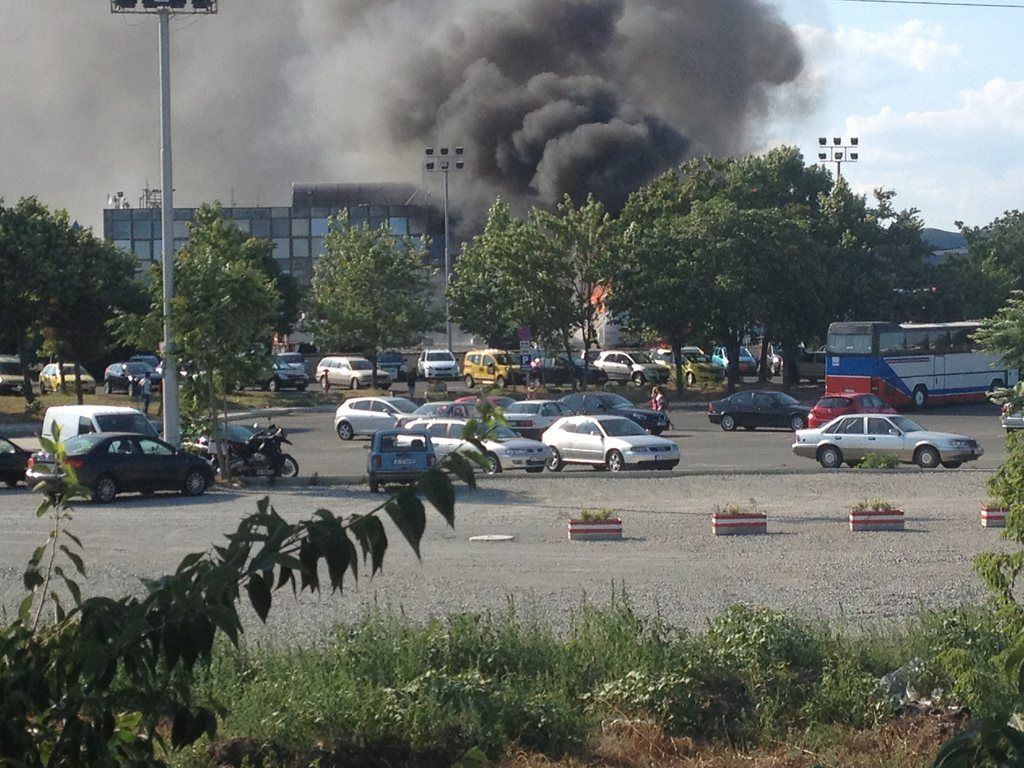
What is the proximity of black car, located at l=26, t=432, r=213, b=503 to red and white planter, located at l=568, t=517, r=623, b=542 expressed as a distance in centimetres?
937

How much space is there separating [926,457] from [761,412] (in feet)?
41.7

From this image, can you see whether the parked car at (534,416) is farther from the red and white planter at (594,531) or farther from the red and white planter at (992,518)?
the red and white planter at (992,518)

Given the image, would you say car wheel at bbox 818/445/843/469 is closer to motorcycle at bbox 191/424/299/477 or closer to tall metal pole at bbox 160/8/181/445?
motorcycle at bbox 191/424/299/477

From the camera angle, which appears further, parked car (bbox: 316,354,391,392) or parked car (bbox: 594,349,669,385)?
parked car (bbox: 594,349,669,385)

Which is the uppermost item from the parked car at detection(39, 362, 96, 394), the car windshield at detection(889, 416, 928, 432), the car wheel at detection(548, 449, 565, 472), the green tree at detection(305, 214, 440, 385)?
the green tree at detection(305, 214, 440, 385)

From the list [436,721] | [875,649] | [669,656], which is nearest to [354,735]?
[436,721]

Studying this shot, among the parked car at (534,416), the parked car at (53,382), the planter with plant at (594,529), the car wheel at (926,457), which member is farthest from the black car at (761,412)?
the parked car at (53,382)

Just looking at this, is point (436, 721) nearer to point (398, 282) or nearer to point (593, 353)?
point (398, 282)

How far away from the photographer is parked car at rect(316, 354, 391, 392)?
200ft

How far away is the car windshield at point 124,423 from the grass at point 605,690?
19495 millimetres

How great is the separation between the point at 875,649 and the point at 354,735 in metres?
4.41

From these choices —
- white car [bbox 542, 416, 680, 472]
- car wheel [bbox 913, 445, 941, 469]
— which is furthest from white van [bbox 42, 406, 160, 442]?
car wheel [bbox 913, 445, 941, 469]

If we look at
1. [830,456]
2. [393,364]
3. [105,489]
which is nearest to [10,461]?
[105,489]

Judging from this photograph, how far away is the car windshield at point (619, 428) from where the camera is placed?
29766mm
